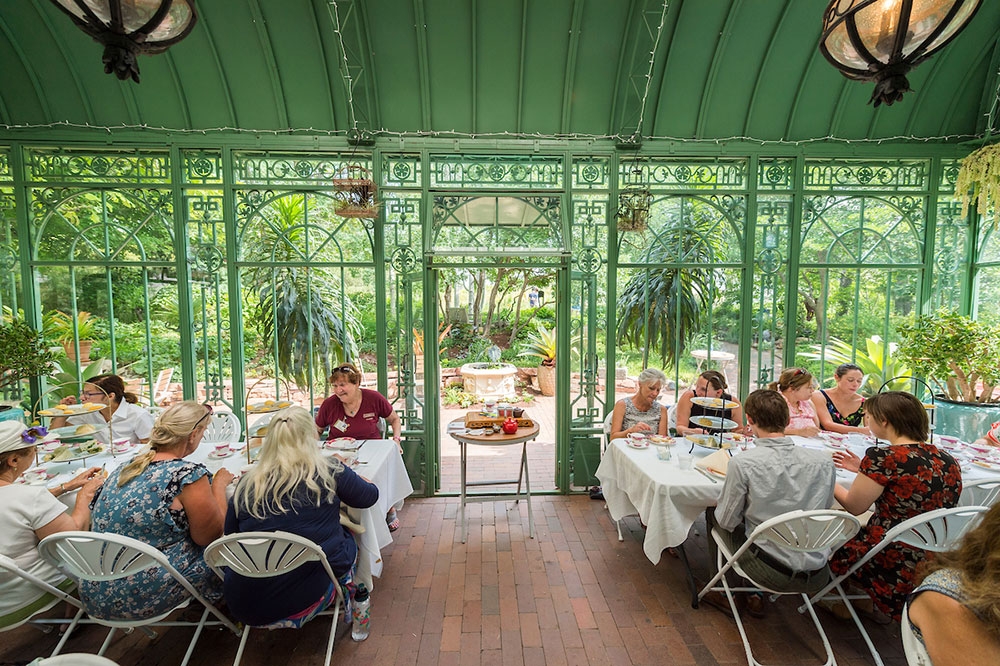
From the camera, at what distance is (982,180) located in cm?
430

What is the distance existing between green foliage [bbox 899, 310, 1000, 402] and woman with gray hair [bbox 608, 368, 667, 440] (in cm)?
254

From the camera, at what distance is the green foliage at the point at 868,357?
4.77 m

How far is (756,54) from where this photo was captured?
429 centimetres

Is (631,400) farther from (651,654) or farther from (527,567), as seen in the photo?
(651,654)

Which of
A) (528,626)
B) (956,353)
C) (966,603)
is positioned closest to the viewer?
(966,603)

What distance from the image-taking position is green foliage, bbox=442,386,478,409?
9.46 m

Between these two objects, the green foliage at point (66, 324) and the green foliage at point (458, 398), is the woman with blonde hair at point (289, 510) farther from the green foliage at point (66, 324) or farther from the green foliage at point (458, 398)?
the green foliage at point (458, 398)

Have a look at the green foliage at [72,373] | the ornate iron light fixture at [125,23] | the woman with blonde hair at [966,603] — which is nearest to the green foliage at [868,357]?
the woman with blonde hair at [966,603]

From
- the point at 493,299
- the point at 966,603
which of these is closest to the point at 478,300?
the point at 493,299

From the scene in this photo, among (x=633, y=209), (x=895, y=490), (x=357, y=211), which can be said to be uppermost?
(x=633, y=209)

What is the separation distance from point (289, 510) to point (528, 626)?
162cm

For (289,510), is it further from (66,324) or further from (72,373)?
(66,324)

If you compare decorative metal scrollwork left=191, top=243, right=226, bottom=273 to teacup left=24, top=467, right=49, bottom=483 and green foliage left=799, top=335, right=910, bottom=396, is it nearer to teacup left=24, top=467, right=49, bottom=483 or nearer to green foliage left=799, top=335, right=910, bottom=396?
teacup left=24, top=467, right=49, bottom=483

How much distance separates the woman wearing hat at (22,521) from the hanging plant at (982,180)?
23.9 feet
